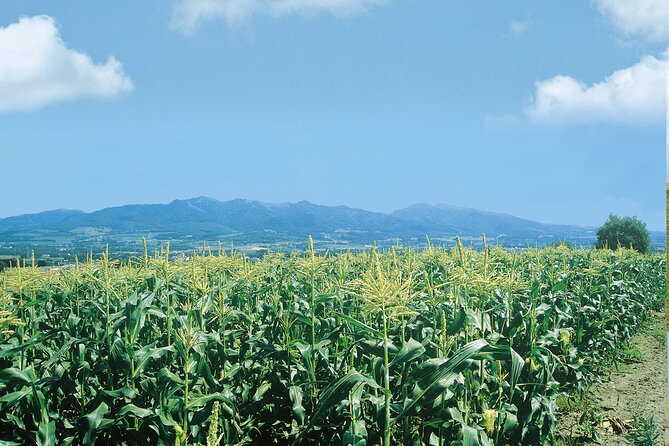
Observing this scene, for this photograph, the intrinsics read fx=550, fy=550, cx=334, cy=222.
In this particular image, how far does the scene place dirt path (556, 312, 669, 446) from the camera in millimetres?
5301

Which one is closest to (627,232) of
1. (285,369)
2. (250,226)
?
(285,369)

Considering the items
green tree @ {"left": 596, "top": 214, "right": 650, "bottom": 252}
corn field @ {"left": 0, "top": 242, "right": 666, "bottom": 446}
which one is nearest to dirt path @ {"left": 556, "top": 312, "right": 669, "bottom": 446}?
corn field @ {"left": 0, "top": 242, "right": 666, "bottom": 446}

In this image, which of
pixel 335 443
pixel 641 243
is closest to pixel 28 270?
pixel 335 443

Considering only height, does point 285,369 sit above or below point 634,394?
above

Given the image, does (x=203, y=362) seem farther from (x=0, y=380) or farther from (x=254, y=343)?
(x=0, y=380)

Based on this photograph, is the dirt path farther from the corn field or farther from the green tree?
the green tree

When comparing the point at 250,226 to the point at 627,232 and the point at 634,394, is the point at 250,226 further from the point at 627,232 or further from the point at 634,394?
the point at 634,394

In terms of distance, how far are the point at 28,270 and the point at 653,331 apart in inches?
431

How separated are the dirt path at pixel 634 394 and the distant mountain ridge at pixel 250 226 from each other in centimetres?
248

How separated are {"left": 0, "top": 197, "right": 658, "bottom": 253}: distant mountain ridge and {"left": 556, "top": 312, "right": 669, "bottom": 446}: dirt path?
2477 millimetres

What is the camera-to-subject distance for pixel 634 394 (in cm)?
652

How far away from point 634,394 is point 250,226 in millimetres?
102310

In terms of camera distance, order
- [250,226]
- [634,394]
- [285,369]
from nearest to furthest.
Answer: [285,369] < [634,394] < [250,226]

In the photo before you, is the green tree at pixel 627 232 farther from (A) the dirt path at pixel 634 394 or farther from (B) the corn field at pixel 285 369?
(B) the corn field at pixel 285 369
